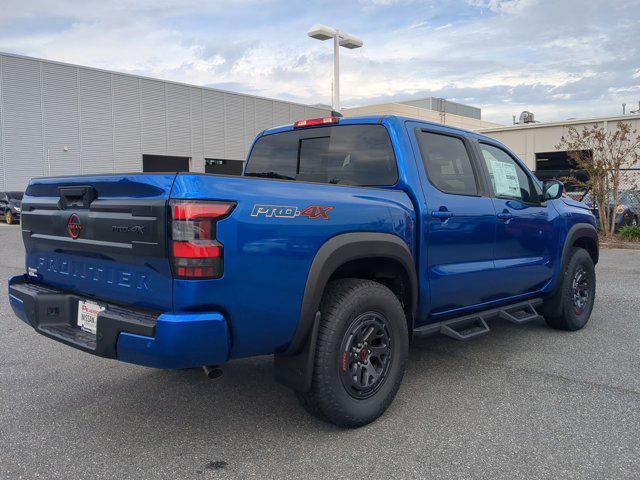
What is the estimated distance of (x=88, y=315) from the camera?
9.86 ft

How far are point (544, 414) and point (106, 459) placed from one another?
2661mm

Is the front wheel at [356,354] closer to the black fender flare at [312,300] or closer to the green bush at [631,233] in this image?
the black fender flare at [312,300]

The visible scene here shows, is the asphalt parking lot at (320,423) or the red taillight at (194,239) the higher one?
the red taillight at (194,239)

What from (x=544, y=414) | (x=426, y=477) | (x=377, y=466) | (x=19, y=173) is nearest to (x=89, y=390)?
(x=377, y=466)

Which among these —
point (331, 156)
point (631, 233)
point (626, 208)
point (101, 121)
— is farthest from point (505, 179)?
point (101, 121)

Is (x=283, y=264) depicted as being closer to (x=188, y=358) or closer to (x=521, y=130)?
(x=188, y=358)

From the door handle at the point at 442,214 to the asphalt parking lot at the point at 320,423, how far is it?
1249 mm

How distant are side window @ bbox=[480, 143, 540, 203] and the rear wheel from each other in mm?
971

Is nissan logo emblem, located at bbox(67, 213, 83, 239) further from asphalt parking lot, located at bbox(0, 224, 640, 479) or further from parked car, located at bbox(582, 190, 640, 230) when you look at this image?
parked car, located at bbox(582, 190, 640, 230)

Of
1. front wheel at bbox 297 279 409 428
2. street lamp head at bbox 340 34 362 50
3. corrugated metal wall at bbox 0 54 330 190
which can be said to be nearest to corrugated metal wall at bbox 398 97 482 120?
corrugated metal wall at bbox 0 54 330 190

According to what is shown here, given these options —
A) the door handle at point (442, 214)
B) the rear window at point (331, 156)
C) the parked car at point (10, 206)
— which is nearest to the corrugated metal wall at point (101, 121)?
the parked car at point (10, 206)

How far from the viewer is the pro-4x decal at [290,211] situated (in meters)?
2.71

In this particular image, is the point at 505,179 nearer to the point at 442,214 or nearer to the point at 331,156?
the point at 442,214

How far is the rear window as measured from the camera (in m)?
3.88
